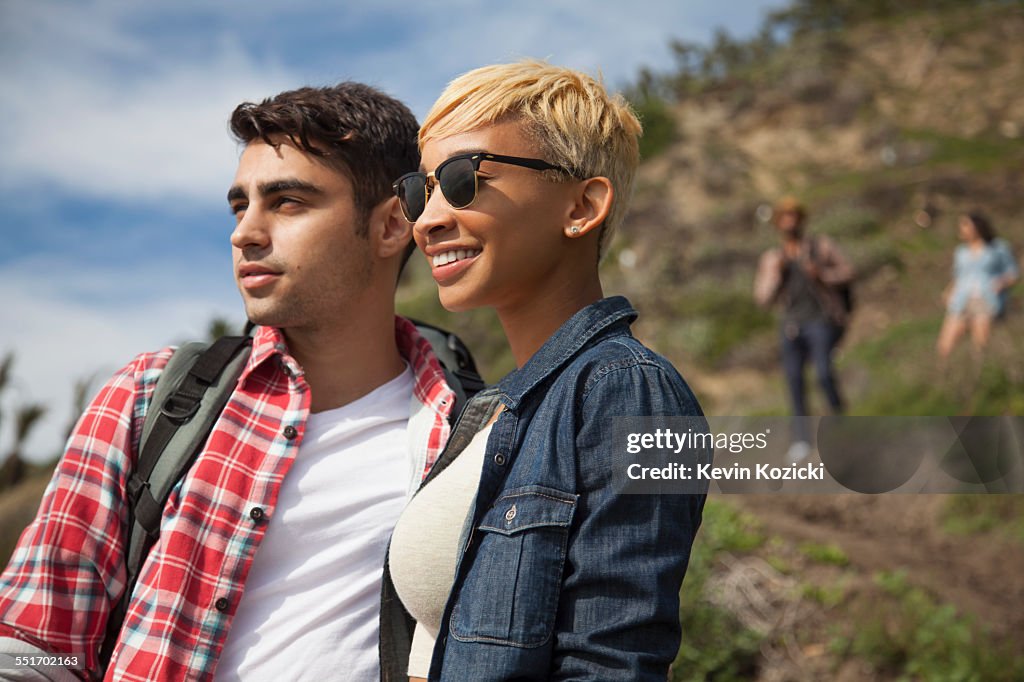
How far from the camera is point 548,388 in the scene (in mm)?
1786

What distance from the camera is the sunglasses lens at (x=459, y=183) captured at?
6.13 feet

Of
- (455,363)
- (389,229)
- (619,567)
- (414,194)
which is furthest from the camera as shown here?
(455,363)

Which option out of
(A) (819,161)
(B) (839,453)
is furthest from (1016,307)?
(A) (819,161)

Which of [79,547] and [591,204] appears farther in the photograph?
[79,547]

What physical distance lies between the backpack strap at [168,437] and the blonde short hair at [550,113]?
920mm

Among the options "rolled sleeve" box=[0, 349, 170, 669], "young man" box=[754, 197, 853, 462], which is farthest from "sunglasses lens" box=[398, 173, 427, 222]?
"young man" box=[754, 197, 853, 462]

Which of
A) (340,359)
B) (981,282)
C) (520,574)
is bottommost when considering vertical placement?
(520,574)

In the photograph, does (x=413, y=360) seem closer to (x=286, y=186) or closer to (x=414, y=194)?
(x=286, y=186)

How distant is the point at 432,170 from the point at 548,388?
585 mm

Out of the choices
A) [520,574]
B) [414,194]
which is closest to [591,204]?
[414,194]

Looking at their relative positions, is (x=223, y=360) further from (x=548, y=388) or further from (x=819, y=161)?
(x=819, y=161)

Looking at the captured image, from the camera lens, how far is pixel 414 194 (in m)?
2.09

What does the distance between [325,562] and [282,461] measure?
0.29 m

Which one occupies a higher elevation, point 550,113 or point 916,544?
point 916,544
